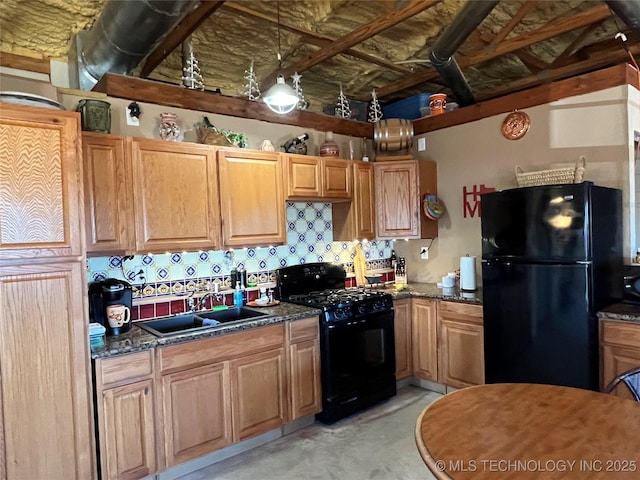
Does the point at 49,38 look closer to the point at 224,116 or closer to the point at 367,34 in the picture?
the point at 224,116

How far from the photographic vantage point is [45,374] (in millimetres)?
2094

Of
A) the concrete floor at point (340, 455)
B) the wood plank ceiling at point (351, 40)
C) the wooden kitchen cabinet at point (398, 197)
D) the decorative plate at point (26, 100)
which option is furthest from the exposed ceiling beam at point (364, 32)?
the concrete floor at point (340, 455)

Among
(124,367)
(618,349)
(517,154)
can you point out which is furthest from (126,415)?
(517,154)

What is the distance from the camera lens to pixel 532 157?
11.8 feet

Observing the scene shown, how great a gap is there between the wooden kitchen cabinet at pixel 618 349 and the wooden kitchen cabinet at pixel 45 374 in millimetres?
3117

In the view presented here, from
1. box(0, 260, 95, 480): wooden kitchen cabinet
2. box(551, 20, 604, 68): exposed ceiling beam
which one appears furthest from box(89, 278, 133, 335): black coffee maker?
box(551, 20, 604, 68): exposed ceiling beam

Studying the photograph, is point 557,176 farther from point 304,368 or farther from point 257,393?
point 257,393

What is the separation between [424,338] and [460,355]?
1.21 ft

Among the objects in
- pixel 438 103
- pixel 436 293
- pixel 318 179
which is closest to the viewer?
pixel 318 179

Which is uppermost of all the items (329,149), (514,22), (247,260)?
(514,22)

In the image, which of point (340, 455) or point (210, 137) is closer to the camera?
point (340, 455)

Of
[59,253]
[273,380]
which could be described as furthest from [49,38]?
[273,380]

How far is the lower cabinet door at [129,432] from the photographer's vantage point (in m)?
2.29

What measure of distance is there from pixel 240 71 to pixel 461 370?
12.0 feet
